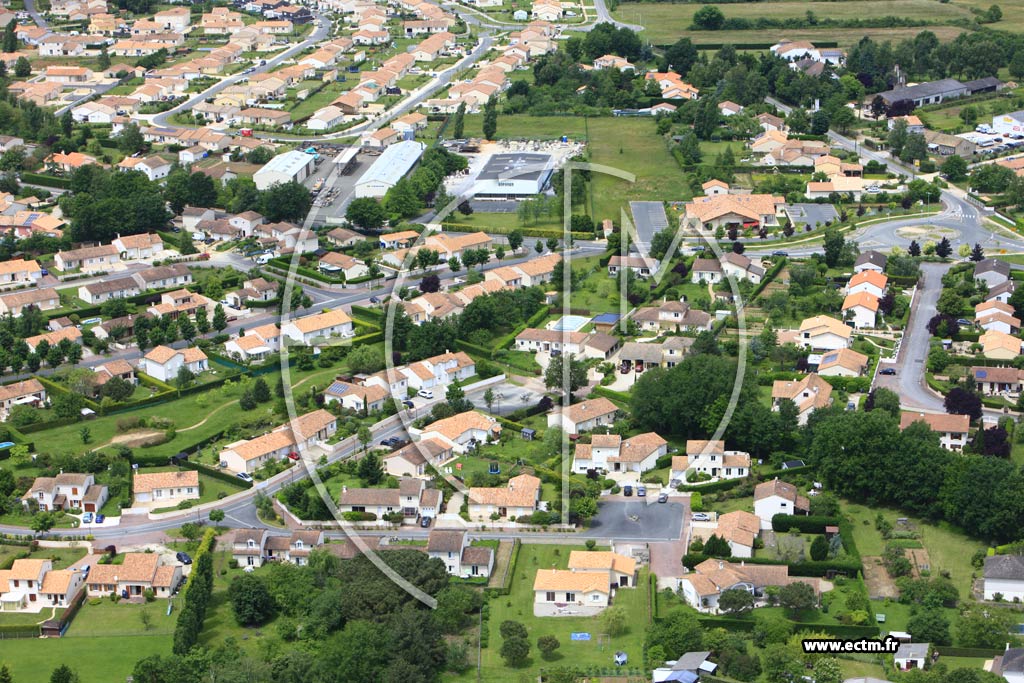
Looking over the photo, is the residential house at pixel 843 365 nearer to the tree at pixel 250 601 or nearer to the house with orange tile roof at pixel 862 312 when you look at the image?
the house with orange tile roof at pixel 862 312

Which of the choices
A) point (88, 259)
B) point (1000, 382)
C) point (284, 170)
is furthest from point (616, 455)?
point (284, 170)

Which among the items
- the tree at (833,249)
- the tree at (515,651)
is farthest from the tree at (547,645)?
the tree at (833,249)

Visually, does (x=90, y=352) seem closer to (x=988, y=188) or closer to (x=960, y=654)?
(x=960, y=654)

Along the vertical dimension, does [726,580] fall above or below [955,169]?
above

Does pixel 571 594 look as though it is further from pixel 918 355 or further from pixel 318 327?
pixel 318 327

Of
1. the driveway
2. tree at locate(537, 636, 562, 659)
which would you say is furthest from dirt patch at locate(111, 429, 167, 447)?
tree at locate(537, 636, 562, 659)

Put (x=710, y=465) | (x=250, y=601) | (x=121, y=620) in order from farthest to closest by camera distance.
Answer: (x=710, y=465) → (x=121, y=620) → (x=250, y=601)
